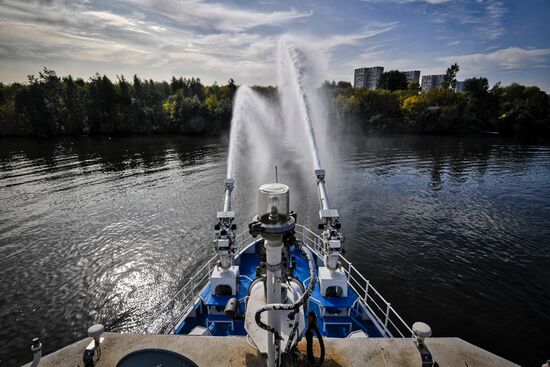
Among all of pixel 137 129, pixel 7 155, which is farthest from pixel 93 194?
pixel 137 129

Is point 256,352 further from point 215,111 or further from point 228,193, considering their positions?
point 215,111

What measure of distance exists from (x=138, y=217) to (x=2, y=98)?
155079mm

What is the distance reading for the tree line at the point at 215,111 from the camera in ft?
382

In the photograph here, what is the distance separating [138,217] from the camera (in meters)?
36.2

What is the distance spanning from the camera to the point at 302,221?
1344 inches

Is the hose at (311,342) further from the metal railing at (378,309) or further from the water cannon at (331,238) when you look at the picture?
the water cannon at (331,238)

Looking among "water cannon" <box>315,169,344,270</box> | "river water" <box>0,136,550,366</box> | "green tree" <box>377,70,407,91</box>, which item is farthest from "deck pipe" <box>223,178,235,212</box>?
"green tree" <box>377,70,407,91</box>

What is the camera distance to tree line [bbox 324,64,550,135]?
4611 inches

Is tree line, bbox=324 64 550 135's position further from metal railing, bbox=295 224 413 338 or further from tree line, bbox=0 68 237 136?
metal railing, bbox=295 224 413 338

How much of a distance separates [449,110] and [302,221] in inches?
4648

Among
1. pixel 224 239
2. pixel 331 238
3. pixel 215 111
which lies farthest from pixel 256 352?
pixel 215 111

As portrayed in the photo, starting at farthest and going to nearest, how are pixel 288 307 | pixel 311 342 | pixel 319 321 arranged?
pixel 319 321 → pixel 311 342 → pixel 288 307

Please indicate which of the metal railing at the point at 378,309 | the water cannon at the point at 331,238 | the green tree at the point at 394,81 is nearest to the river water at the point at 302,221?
the metal railing at the point at 378,309

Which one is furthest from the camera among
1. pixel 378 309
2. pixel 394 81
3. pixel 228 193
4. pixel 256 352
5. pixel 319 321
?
pixel 394 81
